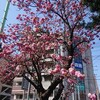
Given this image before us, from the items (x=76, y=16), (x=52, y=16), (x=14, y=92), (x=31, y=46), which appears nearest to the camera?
(x=31, y=46)

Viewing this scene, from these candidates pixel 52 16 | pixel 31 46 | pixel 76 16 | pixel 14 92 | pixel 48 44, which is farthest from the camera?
pixel 14 92

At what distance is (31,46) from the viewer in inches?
270

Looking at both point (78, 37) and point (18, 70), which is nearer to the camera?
point (18, 70)

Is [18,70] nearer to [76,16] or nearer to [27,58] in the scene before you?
[27,58]

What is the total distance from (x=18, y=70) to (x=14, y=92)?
85.9 ft

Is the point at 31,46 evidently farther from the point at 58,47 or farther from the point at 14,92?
the point at 14,92

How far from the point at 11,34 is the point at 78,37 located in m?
3.25

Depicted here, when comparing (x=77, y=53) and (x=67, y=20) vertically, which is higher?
(x=67, y=20)

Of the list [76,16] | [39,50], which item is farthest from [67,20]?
[39,50]

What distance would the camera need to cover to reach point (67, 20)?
7.86 meters

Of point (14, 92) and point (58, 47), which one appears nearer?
point (58, 47)

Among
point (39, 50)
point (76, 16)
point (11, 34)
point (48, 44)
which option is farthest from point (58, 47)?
point (11, 34)

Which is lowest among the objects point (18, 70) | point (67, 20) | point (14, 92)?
point (14, 92)

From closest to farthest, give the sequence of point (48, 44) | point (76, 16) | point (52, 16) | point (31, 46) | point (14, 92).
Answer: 1. point (31, 46)
2. point (48, 44)
3. point (76, 16)
4. point (52, 16)
5. point (14, 92)
